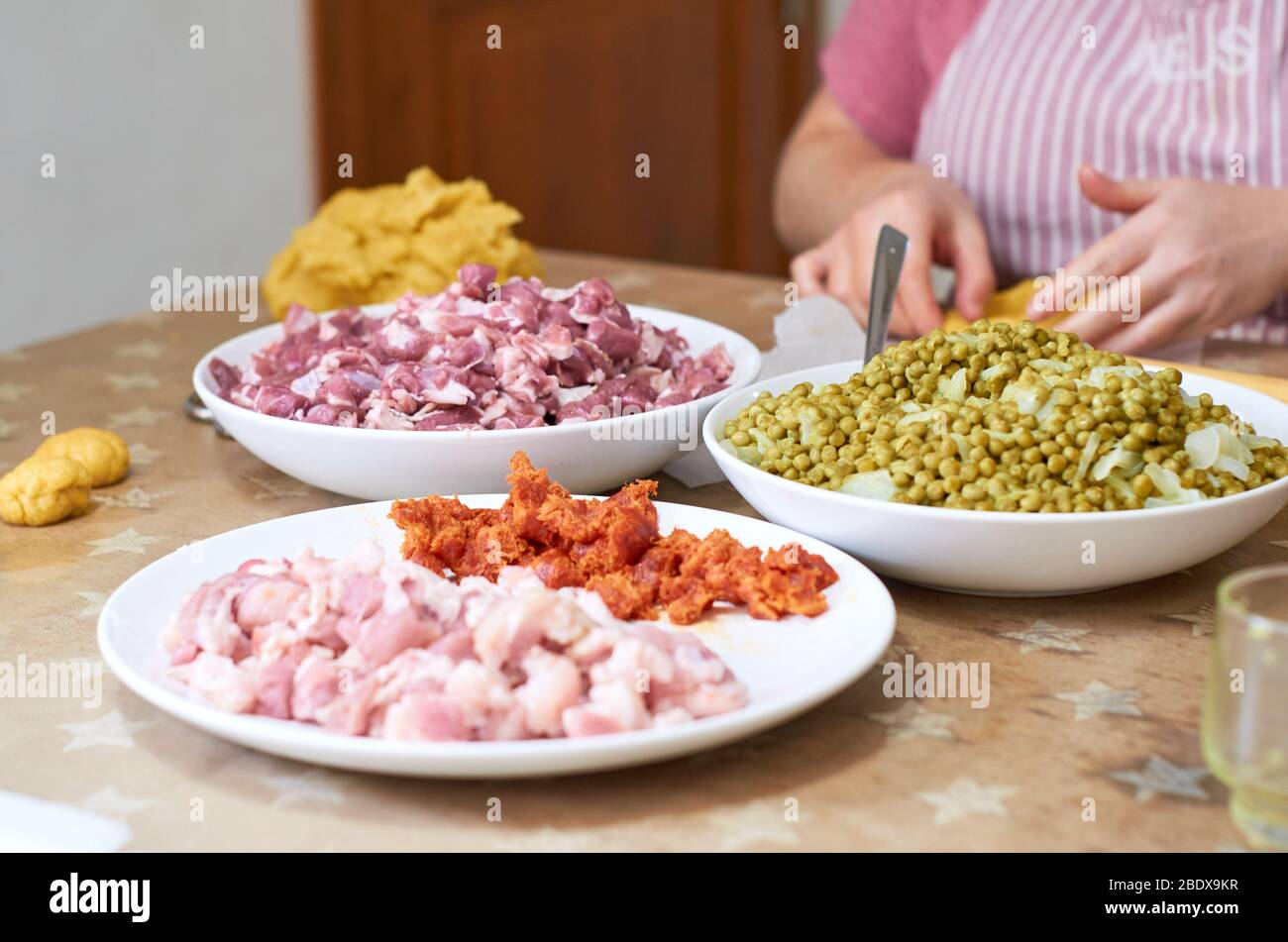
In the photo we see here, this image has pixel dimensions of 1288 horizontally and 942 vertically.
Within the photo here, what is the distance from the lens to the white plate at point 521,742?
796mm

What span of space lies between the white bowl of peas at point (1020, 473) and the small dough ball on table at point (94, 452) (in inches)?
25.5

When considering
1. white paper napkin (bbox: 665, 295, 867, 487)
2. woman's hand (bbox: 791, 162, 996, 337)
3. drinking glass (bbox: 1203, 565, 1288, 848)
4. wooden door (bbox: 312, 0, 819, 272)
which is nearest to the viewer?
drinking glass (bbox: 1203, 565, 1288, 848)

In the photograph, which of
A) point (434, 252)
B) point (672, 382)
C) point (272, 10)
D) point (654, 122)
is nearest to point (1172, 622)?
point (672, 382)

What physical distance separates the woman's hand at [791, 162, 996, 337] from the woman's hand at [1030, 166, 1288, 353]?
6.2 inches

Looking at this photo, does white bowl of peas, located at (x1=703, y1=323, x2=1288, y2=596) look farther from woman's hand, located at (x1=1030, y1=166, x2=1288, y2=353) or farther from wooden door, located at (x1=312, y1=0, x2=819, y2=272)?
wooden door, located at (x1=312, y1=0, x2=819, y2=272)

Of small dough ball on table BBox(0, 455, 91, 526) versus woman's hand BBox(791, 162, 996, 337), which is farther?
woman's hand BBox(791, 162, 996, 337)

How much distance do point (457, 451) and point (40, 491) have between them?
0.41m

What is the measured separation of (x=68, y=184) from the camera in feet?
10.2

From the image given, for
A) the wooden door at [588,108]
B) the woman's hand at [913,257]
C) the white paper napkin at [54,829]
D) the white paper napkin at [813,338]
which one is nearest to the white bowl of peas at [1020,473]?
the white paper napkin at [813,338]

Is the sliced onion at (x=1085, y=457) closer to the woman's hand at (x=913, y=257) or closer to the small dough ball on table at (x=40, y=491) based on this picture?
the woman's hand at (x=913, y=257)

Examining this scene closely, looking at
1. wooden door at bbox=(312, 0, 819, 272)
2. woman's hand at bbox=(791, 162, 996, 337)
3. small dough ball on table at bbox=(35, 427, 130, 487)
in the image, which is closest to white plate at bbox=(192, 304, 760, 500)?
small dough ball on table at bbox=(35, 427, 130, 487)

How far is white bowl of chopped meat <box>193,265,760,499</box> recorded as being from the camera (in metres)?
1.25

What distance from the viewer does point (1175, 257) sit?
1.70 meters
